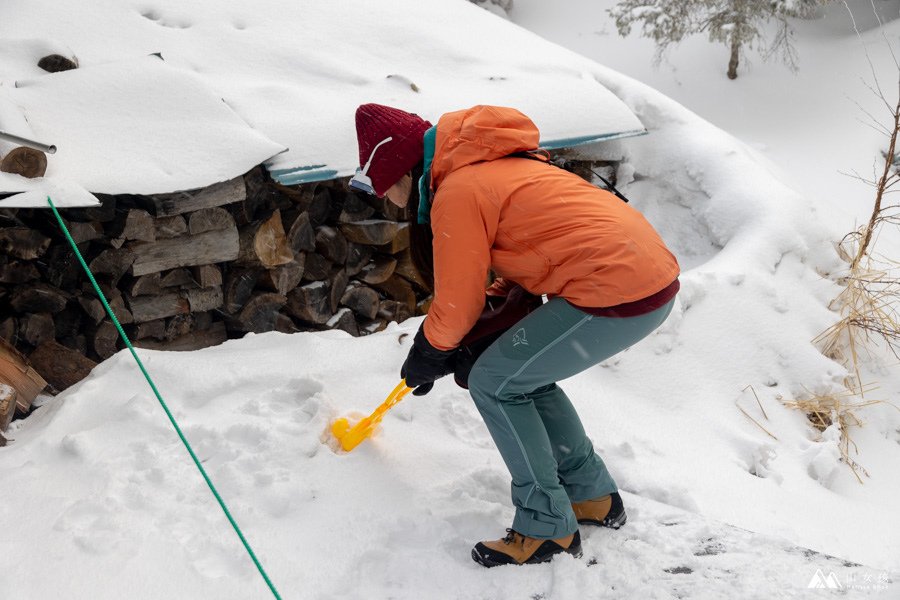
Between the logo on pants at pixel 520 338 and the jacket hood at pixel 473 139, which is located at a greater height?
the jacket hood at pixel 473 139

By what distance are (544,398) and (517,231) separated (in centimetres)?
60

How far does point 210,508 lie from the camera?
2.25 meters

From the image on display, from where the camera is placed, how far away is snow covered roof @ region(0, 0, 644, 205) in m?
3.23

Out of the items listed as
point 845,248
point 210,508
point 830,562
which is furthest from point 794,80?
point 210,508

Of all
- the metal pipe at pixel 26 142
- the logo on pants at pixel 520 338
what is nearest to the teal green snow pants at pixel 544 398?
the logo on pants at pixel 520 338

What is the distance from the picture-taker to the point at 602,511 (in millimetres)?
2334

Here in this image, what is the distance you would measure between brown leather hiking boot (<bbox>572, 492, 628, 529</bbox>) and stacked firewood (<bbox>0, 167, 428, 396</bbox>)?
1880 mm

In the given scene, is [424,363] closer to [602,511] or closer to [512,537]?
[512,537]

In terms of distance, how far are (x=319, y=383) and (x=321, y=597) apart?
0.92 m

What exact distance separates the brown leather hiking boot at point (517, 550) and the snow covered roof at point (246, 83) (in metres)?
1.95

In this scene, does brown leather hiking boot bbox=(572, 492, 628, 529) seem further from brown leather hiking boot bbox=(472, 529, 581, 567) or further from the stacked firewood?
the stacked firewood

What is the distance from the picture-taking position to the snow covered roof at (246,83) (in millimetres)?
3227

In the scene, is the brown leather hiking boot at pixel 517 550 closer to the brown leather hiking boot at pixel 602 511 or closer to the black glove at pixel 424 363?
the brown leather hiking boot at pixel 602 511

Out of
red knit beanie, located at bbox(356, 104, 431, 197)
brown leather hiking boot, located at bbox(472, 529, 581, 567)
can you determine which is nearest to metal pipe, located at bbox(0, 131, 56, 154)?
red knit beanie, located at bbox(356, 104, 431, 197)
